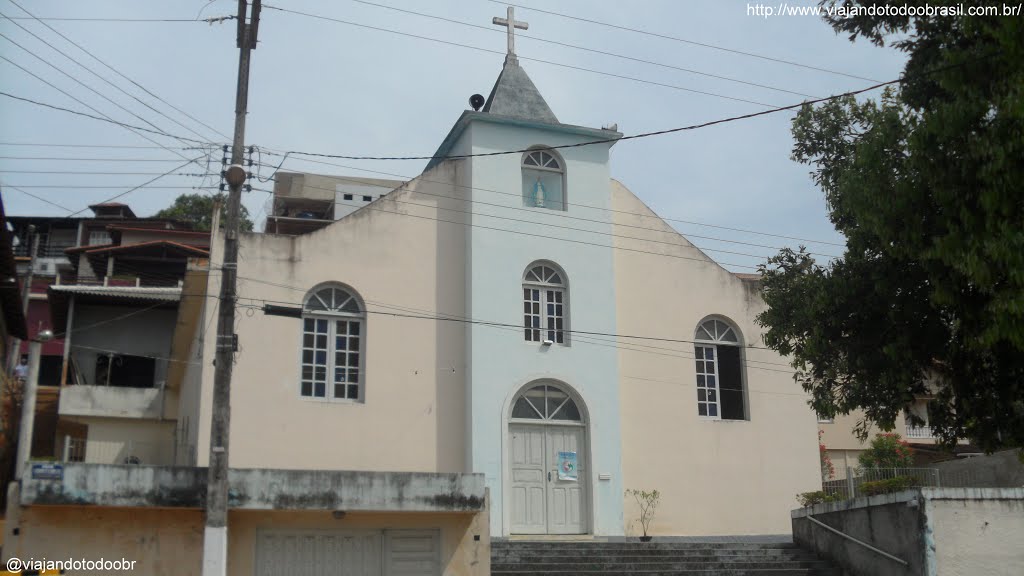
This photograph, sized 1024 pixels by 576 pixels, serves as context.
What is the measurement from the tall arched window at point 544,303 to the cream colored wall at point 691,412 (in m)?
1.24

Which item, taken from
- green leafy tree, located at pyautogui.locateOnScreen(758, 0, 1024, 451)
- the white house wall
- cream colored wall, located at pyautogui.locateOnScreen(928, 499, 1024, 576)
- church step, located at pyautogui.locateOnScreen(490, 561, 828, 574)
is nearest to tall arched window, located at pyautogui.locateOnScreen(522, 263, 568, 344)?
the white house wall

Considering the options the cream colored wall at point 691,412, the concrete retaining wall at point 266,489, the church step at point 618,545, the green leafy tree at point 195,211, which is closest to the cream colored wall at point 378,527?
the concrete retaining wall at point 266,489

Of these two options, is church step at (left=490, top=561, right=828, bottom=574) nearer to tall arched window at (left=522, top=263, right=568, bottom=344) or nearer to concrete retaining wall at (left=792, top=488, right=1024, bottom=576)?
concrete retaining wall at (left=792, top=488, right=1024, bottom=576)

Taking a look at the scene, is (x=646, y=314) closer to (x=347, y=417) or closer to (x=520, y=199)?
(x=520, y=199)

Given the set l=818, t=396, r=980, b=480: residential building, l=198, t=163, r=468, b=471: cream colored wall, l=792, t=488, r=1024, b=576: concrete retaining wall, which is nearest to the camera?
l=792, t=488, r=1024, b=576: concrete retaining wall

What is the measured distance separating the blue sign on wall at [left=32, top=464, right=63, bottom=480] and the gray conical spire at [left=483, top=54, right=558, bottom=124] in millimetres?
10558

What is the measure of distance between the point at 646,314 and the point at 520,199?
3.40 m

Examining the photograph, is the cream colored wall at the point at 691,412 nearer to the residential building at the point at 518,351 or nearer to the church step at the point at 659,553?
the residential building at the point at 518,351

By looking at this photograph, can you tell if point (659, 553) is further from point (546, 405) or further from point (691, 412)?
point (691, 412)

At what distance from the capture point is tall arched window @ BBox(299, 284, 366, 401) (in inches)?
701

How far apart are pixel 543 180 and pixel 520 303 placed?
2.69m

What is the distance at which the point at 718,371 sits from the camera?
2017cm

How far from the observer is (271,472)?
13.4 m

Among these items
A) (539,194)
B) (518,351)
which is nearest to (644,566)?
(518,351)
